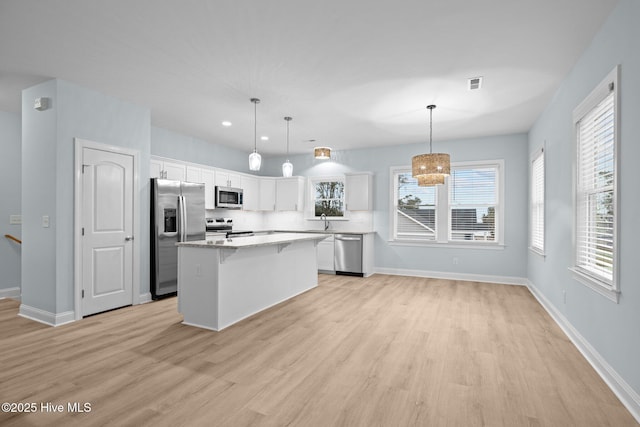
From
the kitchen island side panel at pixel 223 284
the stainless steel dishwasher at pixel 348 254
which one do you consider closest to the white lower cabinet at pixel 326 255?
the stainless steel dishwasher at pixel 348 254

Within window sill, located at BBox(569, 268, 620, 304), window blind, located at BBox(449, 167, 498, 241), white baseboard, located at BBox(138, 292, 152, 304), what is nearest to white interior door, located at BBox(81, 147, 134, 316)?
white baseboard, located at BBox(138, 292, 152, 304)

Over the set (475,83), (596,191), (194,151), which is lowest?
(596,191)

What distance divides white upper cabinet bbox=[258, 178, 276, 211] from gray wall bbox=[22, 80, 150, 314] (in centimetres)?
381

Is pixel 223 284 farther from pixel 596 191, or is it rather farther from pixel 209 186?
pixel 596 191

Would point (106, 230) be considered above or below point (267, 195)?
below

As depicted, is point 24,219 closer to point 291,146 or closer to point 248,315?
point 248,315

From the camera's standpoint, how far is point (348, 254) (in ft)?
21.6

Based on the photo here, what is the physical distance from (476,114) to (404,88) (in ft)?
5.22

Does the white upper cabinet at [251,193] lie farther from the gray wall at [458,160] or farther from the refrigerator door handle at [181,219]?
the refrigerator door handle at [181,219]

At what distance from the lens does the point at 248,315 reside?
3887mm

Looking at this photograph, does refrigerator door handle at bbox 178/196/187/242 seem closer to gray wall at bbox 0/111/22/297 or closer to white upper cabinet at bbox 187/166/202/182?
white upper cabinet at bbox 187/166/202/182

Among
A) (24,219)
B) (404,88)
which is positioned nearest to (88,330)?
(24,219)

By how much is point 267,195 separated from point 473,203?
4.31 meters

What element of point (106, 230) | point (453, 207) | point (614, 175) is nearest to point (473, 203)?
point (453, 207)
